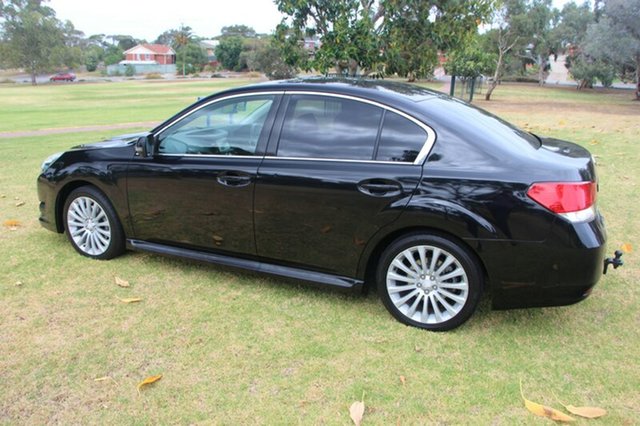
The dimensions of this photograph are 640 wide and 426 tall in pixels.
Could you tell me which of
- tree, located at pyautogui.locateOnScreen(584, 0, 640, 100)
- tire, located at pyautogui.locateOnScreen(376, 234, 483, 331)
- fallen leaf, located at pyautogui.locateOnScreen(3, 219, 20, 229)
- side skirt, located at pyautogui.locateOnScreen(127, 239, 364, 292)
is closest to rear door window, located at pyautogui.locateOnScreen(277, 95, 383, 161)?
tire, located at pyautogui.locateOnScreen(376, 234, 483, 331)

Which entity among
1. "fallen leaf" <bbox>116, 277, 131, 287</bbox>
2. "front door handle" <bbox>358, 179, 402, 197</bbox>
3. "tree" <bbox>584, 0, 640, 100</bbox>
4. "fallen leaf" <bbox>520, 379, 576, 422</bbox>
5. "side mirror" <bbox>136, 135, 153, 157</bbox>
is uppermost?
"tree" <bbox>584, 0, 640, 100</bbox>

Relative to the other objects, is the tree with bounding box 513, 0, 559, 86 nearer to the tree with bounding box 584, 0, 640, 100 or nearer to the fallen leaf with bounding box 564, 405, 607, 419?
the tree with bounding box 584, 0, 640, 100

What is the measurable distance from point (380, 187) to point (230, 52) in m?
86.1

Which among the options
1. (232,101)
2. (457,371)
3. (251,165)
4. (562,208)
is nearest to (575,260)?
(562,208)

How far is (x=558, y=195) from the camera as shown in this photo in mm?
3248

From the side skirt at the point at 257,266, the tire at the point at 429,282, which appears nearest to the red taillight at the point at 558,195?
the tire at the point at 429,282

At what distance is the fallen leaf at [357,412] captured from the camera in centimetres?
278

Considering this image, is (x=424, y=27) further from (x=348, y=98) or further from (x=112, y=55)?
(x=112, y=55)

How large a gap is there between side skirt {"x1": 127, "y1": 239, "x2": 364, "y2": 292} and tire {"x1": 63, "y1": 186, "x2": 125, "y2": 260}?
19 centimetres

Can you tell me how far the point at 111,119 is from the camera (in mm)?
18188

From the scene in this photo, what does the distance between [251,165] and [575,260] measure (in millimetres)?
2296

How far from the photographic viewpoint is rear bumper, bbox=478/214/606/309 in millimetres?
3258

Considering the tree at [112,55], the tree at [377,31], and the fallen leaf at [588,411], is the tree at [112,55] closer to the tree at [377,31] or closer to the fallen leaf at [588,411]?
the tree at [377,31]

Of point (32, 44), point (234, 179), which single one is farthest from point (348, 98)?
point (32, 44)
